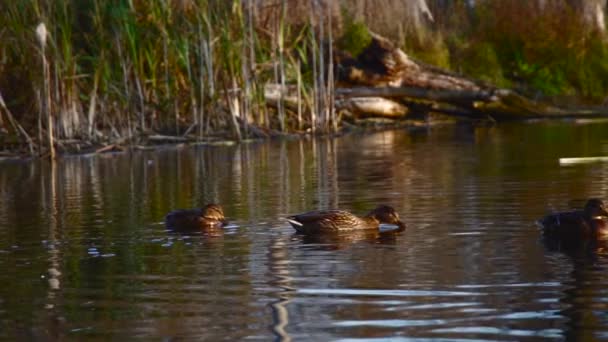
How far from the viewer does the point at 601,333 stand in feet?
23.2

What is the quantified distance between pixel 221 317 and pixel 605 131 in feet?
72.0

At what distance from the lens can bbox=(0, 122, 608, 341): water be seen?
7586 millimetres

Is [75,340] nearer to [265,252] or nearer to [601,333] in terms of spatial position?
[601,333]

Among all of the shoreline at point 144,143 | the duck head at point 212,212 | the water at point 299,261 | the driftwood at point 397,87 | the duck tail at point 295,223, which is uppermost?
the driftwood at point 397,87

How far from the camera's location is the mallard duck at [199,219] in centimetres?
1226

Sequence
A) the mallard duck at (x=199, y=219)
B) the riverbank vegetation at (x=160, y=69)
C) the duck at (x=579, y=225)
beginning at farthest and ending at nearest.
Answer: the riverbank vegetation at (x=160, y=69) → the mallard duck at (x=199, y=219) → the duck at (x=579, y=225)

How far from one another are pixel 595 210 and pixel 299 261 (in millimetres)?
2467

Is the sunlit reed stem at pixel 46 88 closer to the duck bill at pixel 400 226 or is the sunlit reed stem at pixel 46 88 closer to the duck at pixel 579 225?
the duck bill at pixel 400 226

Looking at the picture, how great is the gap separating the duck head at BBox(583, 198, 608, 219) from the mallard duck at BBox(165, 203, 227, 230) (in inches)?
130

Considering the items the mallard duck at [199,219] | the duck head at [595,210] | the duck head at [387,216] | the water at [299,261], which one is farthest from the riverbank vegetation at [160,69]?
the duck head at [595,210]

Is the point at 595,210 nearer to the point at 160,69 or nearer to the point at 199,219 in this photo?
the point at 199,219

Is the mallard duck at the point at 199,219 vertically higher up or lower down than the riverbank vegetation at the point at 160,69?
lower down

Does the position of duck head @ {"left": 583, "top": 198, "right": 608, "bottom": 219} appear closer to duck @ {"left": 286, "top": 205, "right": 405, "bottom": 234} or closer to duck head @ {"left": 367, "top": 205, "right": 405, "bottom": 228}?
duck head @ {"left": 367, "top": 205, "right": 405, "bottom": 228}

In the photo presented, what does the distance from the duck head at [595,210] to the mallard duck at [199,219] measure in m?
3.30
